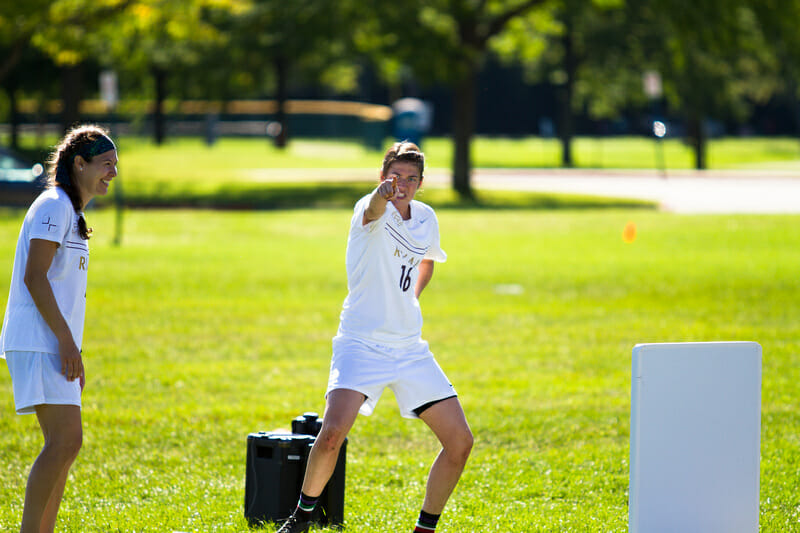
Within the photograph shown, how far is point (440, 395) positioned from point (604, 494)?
1.81 meters

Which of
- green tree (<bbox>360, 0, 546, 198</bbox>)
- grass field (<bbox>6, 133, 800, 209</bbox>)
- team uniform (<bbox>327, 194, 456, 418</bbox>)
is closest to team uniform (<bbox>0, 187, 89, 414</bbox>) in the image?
team uniform (<bbox>327, 194, 456, 418</bbox>)

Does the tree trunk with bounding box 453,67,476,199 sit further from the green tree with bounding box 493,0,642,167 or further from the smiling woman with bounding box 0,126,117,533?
the smiling woman with bounding box 0,126,117,533

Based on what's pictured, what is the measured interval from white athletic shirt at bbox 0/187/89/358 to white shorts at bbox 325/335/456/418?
3.87 ft

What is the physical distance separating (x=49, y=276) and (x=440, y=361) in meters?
6.18

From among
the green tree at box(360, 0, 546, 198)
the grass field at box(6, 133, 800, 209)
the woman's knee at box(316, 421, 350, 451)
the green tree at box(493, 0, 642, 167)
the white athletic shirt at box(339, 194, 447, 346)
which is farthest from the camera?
the green tree at box(493, 0, 642, 167)

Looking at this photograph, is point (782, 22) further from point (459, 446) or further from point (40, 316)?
point (40, 316)

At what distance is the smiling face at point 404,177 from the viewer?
193 inches

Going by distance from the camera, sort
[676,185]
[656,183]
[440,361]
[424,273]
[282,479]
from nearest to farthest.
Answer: [282,479] < [424,273] < [440,361] < [676,185] < [656,183]

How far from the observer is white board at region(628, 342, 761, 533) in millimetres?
4195

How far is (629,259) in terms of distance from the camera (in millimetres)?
17875

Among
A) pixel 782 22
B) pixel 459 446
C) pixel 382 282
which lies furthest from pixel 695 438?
pixel 782 22

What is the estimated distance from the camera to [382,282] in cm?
488

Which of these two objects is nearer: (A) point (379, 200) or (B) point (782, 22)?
(A) point (379, 200)

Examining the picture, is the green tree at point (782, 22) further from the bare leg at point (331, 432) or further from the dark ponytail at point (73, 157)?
the dark ponytail at point (73, 157)
